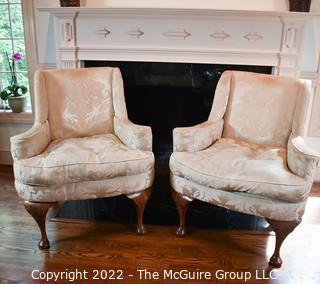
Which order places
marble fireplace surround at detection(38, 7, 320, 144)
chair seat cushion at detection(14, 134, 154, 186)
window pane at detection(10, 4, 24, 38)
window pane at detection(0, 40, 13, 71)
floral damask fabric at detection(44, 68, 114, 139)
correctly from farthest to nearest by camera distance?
1. window pane at detection(0, 40, 13, 71)
2. window pane at detection(10, 4, 24, 38)
3. marble fireplace surround at detection(38, 7, 320, 144)
4. floral damask fabric at detection(44, 68, 114, 139)
5. chair seat cushion at detection(14, 134, 154, 186)

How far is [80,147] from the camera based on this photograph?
2.01 m

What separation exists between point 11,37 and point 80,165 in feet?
5.44

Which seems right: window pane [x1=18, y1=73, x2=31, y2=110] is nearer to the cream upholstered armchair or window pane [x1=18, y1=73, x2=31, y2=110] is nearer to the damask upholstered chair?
the cream upholstered armchair

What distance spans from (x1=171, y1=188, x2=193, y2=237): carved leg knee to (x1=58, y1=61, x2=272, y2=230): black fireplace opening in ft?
0.48

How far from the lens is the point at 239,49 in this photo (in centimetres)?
246

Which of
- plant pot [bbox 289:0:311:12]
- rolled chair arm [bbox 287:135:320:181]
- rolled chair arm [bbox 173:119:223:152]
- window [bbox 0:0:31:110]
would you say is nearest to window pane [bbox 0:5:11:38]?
window [bbox 0:0:31:110]

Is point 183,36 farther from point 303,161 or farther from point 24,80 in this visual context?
point 24,80

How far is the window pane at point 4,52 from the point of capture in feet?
9.39

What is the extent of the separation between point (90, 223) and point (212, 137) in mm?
976

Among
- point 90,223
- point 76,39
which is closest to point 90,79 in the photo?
point 76,39

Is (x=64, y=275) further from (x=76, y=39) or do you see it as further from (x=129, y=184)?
(x=76, y=39)

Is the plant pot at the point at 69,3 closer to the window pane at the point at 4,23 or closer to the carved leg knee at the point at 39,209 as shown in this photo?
the window pane at the point at 4,23

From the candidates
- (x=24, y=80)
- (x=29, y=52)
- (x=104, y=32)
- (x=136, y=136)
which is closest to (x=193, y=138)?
(x=136, y=136)

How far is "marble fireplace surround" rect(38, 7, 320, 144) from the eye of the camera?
93.9 inches
